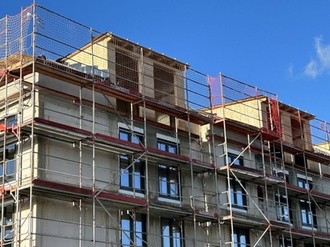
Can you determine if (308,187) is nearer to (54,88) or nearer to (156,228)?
(156,228)

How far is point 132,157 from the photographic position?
81.7ft

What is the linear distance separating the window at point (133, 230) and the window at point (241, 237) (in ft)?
17.9

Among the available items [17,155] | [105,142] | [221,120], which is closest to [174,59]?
[221,120]

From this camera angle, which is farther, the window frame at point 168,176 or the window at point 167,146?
the window at point 167,146

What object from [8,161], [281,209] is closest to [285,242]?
[281,209]

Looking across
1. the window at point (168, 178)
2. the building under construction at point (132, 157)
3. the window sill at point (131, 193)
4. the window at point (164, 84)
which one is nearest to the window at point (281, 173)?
the building under construction at point (132, 157)

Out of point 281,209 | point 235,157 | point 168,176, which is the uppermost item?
point 235,157

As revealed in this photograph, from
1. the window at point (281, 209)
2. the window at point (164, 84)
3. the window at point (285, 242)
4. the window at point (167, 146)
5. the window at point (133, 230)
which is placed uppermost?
the window at point (164, 84)

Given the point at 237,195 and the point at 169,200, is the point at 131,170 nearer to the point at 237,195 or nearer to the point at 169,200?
the point at 169,200

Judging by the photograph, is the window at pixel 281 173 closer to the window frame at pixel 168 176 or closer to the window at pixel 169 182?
the window frame at pixel 168 176

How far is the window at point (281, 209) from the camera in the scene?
31.4 m

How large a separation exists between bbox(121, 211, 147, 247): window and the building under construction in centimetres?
5

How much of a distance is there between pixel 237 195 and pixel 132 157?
6.71 meters

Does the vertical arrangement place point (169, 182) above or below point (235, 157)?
below
